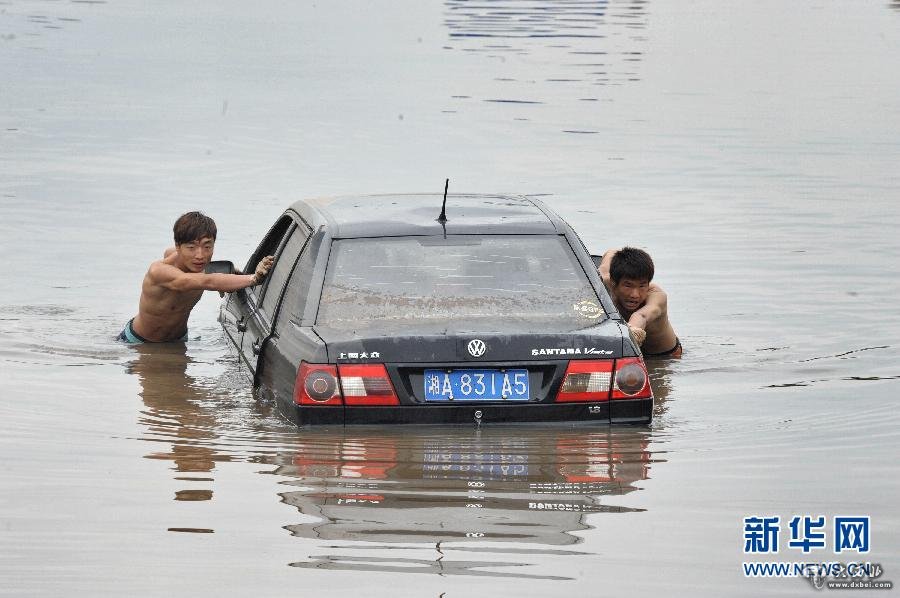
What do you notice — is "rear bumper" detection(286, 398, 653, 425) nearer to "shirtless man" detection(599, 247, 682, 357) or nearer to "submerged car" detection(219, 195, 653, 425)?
"submerged car" detection(219, 195, 653, 425)

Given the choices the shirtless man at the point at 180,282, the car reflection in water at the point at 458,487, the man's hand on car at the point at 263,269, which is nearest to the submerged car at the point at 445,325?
the car reflection in water at the point at 458,487

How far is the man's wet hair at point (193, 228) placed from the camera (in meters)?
12.0

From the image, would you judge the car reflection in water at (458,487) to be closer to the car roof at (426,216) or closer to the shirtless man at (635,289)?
the car roof at (426,216)

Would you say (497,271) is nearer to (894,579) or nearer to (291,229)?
(291,229)

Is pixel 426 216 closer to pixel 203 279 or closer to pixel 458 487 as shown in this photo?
pixel 458 487

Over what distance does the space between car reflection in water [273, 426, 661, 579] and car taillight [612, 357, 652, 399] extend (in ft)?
0.67

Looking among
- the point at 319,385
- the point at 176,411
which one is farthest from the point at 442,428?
the point at 176,411

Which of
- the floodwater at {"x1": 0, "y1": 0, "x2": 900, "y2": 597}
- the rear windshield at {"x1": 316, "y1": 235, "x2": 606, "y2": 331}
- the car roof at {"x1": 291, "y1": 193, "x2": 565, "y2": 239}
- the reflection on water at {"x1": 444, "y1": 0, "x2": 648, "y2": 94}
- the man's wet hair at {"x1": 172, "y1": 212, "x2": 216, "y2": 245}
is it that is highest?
the car roof at {"x1": 291, "y1": 193, "x2": 565, "y2": 239}

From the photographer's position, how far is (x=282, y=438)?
9.09 m

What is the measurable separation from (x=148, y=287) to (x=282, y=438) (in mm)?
4012

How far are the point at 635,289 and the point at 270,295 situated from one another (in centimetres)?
249

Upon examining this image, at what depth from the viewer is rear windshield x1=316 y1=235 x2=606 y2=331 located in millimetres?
8930

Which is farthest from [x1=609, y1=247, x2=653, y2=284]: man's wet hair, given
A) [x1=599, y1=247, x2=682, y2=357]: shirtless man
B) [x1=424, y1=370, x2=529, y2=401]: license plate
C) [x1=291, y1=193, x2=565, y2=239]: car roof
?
[x1=424, y1=370, x2=529, y2=401]: license plate

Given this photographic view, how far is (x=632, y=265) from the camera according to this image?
1135cm
